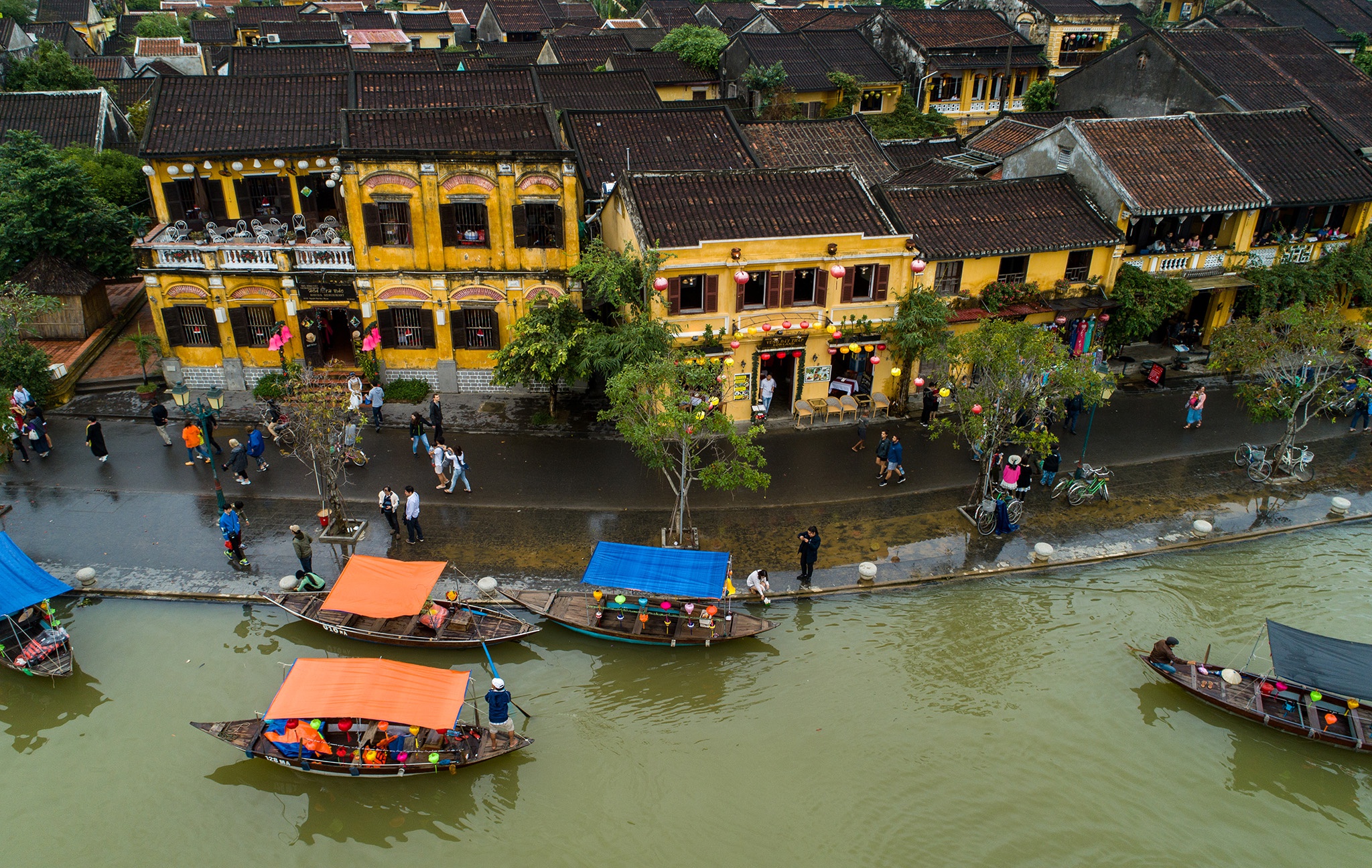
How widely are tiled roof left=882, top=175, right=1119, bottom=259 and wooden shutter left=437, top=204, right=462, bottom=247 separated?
14.2 metres

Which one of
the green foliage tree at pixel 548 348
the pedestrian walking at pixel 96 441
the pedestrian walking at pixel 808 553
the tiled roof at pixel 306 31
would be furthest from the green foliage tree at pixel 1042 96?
the tiled roof at pixel 306 31

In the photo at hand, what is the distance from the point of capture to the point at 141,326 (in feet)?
108

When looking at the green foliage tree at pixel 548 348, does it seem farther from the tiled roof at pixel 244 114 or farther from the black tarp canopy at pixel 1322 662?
the black tarp canopy at pixel 1322 662

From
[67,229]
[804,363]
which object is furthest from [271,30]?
[804,363]

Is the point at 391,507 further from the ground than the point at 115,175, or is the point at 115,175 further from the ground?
the point at 115,175

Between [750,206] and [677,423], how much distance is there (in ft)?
31.4

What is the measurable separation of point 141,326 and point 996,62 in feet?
158

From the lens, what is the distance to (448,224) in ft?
91.2

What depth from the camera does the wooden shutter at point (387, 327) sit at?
29.1 m

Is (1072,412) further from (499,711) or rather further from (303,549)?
(303,549)

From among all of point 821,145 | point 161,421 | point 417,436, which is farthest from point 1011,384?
Result: point 161,421

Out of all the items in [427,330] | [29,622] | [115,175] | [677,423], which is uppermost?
[115,175]

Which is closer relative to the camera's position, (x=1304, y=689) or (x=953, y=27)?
(x=1304, y=689)

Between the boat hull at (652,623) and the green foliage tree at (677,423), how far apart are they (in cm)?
291
